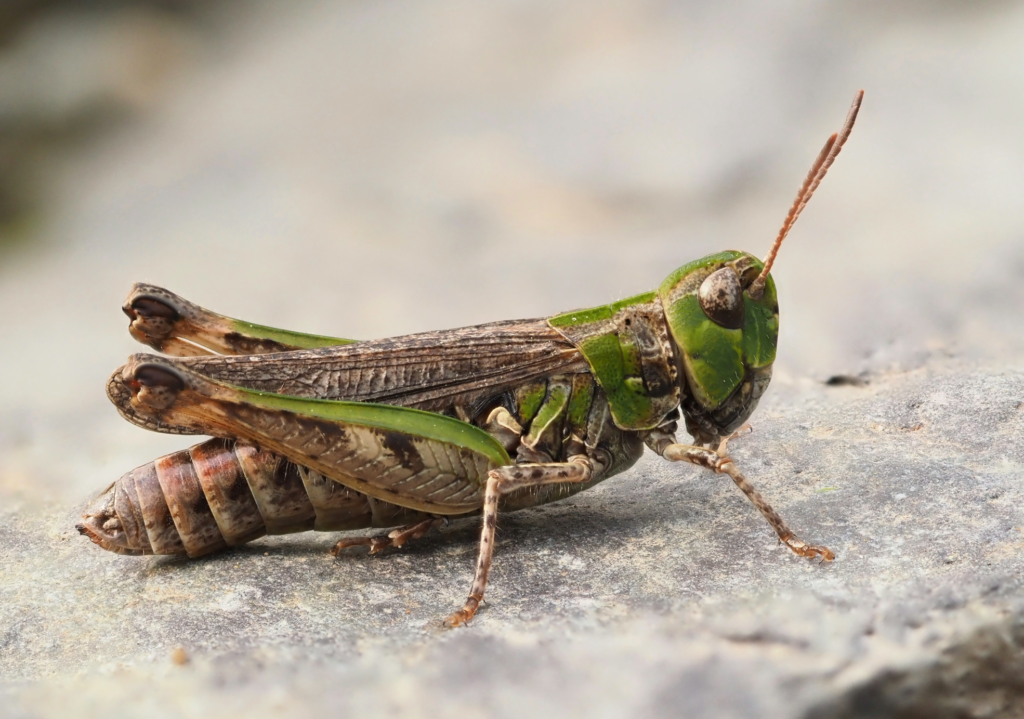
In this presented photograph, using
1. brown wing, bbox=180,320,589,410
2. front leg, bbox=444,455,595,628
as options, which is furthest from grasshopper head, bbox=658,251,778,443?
front leg, bbox=444,455,595,628

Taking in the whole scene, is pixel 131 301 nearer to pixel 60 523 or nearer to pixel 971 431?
pixel 60 523

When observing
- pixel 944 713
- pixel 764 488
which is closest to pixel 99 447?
pixel 764 488

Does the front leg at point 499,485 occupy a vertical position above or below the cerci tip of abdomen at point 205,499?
below

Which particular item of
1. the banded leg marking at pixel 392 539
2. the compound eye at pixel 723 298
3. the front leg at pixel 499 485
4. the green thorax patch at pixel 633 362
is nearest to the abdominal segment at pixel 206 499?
the banded leg marking at pixel 392 539

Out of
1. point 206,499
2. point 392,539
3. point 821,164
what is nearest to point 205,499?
point 206,499

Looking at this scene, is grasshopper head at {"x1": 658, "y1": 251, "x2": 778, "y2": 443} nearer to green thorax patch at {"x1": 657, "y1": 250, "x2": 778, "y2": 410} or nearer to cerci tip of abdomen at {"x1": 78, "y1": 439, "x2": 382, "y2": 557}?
green thorax patch at {"x1": 657, "y1": 250, "x2": 778, "y2": 410}

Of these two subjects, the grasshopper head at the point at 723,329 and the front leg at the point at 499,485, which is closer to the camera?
the front leg at the point at 499,485

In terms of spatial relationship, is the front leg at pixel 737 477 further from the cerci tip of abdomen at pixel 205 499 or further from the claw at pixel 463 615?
the cerci tip of abdomen at pixel 205 499

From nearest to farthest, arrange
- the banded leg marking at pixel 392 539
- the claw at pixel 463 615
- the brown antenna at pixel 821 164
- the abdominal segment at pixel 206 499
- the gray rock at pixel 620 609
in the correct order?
1. the gray rock at pixel 620 609
2. the claw at pixel 463 615
3. the brown antenna at pixel 821 164
4. the abdominal segment at pixel 206 499
5. the banded leg marking at pixel 392 539
